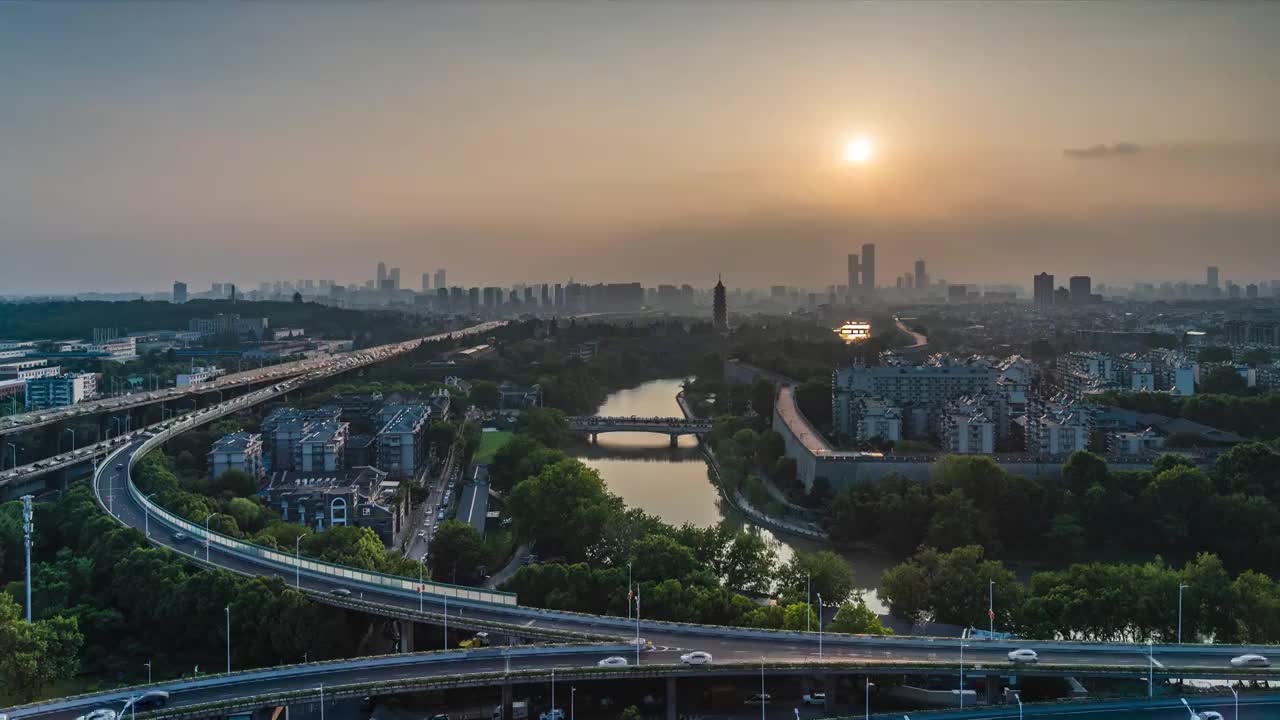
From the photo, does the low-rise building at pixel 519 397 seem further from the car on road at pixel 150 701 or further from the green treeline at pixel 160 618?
the car on road at pixel 150 701

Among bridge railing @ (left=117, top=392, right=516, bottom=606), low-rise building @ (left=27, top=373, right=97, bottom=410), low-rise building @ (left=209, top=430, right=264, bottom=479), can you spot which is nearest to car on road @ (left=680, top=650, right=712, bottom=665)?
bridge railing @ (left=117, top=392, right=516, bottom=606)

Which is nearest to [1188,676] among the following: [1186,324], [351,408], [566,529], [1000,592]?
[1000,592]

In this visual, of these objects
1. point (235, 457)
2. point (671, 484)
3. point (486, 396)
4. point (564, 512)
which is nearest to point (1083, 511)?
point (564, 512)

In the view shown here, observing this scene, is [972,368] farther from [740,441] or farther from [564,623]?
[564,623]

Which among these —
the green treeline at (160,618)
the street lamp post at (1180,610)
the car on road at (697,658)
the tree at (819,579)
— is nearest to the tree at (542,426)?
the tree at (819,579)

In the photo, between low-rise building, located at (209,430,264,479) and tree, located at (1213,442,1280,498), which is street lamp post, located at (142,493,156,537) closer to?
low-rise building, located at (209,430,264,479)
